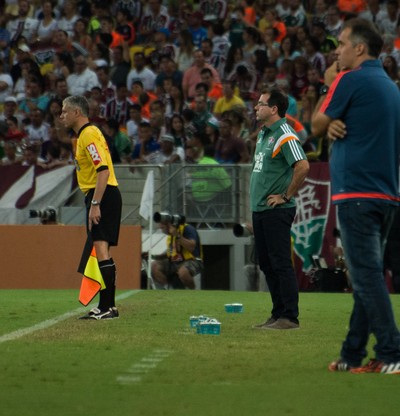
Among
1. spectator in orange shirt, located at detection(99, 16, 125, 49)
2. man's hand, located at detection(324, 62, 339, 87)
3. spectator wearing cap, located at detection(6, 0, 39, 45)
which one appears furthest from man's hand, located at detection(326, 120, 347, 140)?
spectator wearing cap, located at detection(6, 0, 39, 45)

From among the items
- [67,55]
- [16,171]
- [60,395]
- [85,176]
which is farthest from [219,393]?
[67,55]

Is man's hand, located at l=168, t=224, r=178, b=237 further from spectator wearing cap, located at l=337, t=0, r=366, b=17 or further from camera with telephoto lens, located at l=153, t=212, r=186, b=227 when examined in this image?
spectator wearing cap, located at l=337, t=0, r=366, b=17

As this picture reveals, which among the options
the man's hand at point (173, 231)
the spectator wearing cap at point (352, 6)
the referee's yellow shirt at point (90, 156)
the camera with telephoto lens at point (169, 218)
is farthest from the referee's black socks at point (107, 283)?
the spectator wearing cap at point (352, 6)

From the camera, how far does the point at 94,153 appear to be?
11.0m

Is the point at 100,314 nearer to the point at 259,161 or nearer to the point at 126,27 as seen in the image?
the point at 259,161

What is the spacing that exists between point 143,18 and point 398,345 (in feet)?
63.1

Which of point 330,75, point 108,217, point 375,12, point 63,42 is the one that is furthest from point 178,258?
point 330,75

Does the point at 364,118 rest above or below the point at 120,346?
above

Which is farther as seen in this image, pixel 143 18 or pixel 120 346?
pixel 143 18

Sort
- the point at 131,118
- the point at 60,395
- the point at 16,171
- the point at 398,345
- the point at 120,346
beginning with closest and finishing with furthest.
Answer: the point at 60,395, the point at 398,345, the point at 120,346, the point at 16,171, the point at 131,118

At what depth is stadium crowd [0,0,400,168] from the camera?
20.5m

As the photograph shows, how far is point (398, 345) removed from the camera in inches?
275

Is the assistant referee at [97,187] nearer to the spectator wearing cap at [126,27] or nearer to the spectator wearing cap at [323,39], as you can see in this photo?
the spectator wearing cap at [323,39]

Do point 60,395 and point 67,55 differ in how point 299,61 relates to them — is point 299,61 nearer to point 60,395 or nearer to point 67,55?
point 67,55
